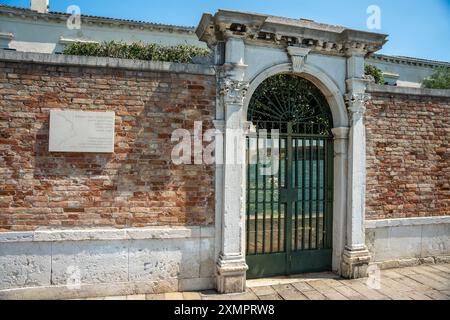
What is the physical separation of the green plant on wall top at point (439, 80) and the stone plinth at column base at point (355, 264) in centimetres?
1698

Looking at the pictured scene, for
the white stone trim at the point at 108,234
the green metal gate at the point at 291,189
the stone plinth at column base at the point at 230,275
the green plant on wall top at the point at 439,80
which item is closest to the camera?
the white stone trim at the point at 108,234

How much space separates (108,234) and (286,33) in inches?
153

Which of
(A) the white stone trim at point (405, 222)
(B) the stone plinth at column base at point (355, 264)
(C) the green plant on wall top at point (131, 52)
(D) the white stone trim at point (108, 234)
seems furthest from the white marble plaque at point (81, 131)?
(C) the green plant on wall top at point (131, 52)

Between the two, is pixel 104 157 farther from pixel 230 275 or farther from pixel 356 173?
pixel 356 173

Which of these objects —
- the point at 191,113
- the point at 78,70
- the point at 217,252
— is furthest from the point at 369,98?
the point at 78,70

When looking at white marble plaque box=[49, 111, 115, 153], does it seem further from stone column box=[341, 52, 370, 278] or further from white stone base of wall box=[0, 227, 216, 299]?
stone column box=[341, 52, 370, 278]

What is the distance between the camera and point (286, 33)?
4.44 meters

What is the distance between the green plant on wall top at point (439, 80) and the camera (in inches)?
678

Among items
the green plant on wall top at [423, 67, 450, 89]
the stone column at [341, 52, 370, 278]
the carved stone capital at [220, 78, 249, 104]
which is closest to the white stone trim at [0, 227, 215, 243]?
the carved stone capital at [220, 78, 249, 104]

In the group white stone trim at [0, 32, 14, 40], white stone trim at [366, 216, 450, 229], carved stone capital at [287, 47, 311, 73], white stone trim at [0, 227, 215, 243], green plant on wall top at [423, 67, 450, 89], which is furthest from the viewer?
green plant on wall top at [423, 67, 450, 89]

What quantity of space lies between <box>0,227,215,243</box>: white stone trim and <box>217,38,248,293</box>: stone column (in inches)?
12.4

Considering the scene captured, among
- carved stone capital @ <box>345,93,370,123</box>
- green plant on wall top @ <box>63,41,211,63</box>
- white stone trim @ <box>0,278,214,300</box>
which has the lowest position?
white stone trim @ <box>0,278,214,300</box>

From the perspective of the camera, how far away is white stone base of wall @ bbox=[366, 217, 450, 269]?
16.9 ft

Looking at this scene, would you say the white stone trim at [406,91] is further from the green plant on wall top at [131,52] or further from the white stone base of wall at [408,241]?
the green plant on wall top at [131,52]
